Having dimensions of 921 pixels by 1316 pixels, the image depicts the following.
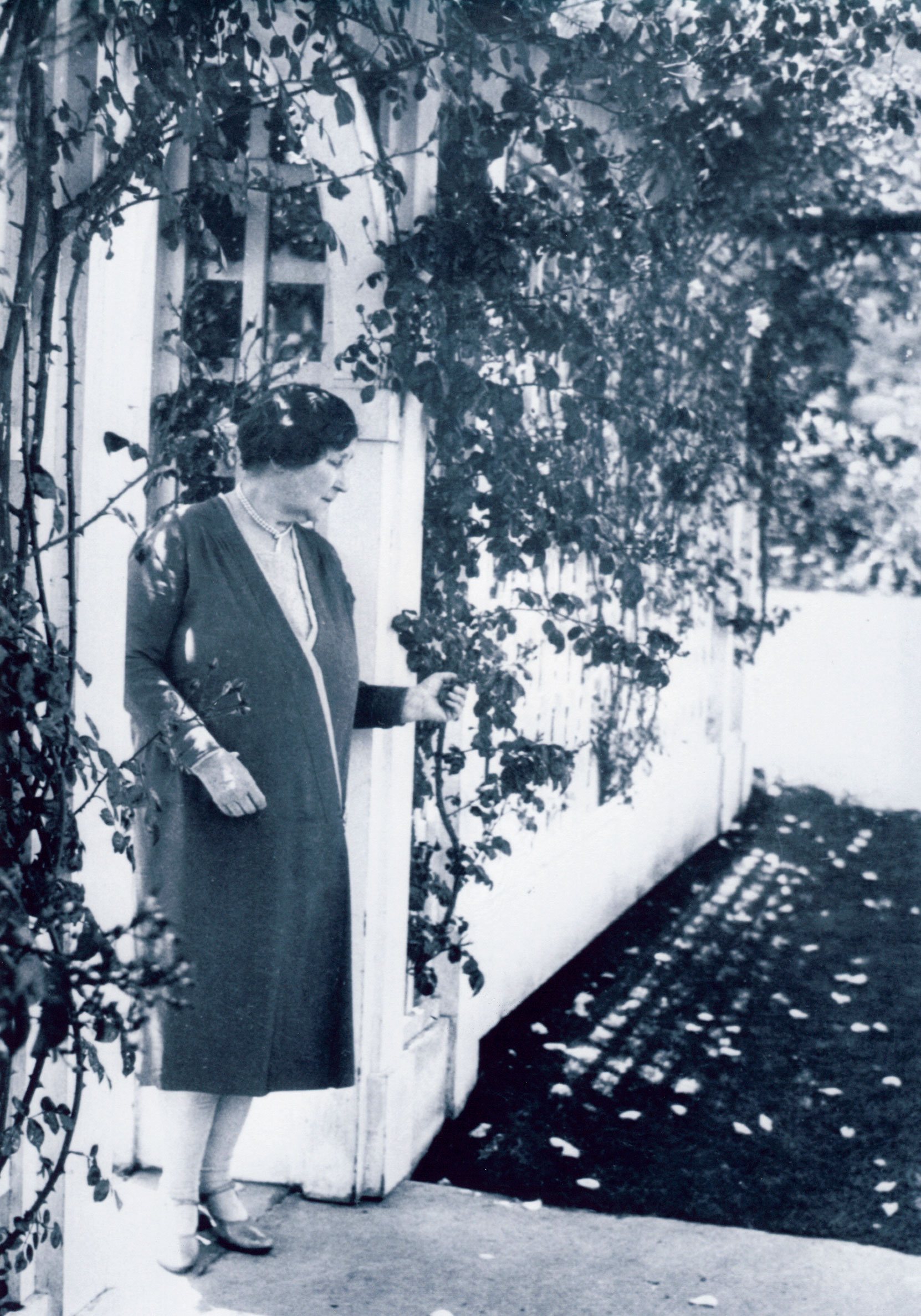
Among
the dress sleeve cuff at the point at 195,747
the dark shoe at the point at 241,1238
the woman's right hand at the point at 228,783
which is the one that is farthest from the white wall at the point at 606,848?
the dress sleeve cuff at the point at 195,747

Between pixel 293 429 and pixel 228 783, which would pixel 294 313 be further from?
pixel 228 783

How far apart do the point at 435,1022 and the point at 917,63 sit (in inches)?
224

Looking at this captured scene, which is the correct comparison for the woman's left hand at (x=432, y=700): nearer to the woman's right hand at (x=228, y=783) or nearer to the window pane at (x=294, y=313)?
the woman's right hand at (x=228, y=783)

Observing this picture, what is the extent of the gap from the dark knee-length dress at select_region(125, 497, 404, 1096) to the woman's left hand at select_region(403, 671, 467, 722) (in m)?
0.22

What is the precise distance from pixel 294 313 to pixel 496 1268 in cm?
244

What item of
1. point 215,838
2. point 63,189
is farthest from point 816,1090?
point 63,189

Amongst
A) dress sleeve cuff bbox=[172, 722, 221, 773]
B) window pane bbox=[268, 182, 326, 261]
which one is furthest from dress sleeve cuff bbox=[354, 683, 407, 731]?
window pane bbox=[268, 182, 326, 261]

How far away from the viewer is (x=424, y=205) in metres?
3.96

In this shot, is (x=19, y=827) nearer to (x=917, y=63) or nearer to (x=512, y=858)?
(x=512, y=858)

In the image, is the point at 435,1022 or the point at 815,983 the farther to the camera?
the point at 815,983

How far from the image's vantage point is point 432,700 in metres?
3.85

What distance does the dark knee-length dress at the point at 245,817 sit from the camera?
3.41 m

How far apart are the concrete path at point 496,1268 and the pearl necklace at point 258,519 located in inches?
61.5

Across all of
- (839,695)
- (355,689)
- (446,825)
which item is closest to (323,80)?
(355,689)
